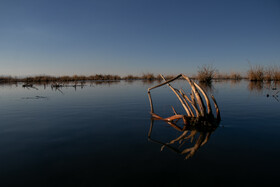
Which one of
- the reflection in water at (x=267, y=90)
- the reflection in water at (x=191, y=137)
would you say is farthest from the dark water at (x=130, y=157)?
the reflection in water at (x=267, y=90)

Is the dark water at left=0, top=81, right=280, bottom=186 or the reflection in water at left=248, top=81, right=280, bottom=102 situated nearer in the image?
the dark water at left=0, top=81, right=280, bottom=186

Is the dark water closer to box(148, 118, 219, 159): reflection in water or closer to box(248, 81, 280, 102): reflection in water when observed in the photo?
box(148, 118, 219, 159): reflection in water

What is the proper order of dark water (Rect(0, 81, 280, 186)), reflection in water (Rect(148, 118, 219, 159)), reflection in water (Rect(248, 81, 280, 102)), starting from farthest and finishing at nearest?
reflection in water (Rect(248, 81, 280, 102)) → reflection in water (Rect(148, 118, 219, 159)) → dark water (Rect(0, 81, 280, 186))

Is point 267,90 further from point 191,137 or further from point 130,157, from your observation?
point 130,157

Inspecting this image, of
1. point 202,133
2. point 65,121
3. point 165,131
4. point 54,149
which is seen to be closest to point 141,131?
point 165,131

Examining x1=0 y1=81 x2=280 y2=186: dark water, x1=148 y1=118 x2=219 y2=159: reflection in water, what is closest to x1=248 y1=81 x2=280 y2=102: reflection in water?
x1=0 y1=81 x2=280 y2=186: dark water

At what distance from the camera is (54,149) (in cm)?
279

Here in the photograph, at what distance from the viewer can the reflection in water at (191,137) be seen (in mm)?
2741

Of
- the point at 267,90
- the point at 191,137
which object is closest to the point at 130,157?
the point at 191,137

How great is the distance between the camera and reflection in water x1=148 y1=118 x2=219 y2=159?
274cm

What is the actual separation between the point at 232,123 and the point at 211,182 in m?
2.86

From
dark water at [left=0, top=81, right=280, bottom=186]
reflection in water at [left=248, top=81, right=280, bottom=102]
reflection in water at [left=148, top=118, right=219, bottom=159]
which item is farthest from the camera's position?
reflection in water at [left=248, top=81, right=280, bottom=102]

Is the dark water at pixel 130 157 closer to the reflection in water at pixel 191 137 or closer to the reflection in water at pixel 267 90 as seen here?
the reflection in water at pixel 191 137

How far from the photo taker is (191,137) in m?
3.26
